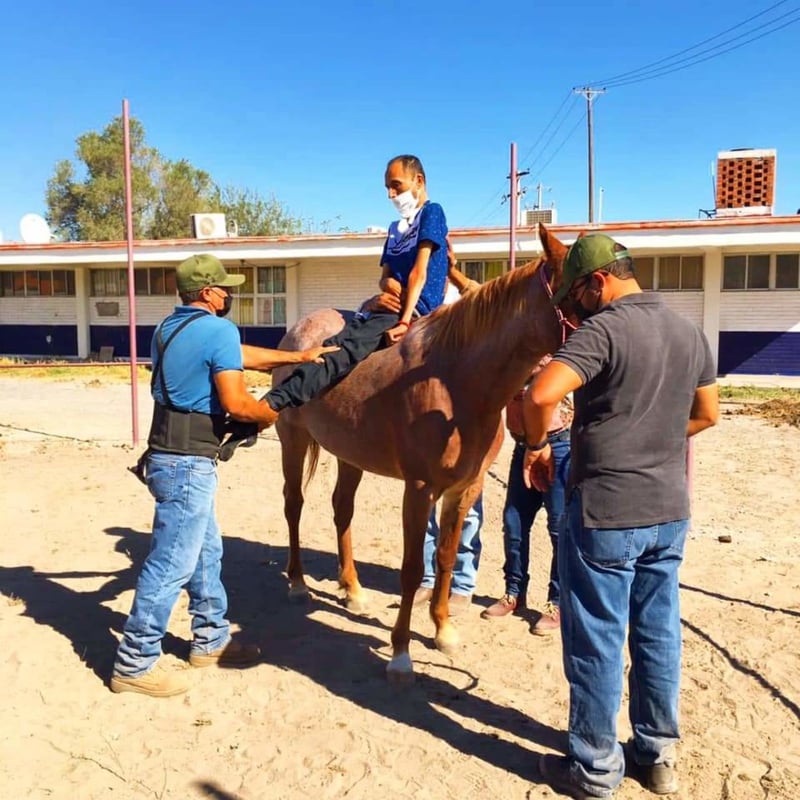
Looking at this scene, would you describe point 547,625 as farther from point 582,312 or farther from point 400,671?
point 582,312

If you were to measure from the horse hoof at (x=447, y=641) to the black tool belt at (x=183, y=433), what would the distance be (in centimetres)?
161

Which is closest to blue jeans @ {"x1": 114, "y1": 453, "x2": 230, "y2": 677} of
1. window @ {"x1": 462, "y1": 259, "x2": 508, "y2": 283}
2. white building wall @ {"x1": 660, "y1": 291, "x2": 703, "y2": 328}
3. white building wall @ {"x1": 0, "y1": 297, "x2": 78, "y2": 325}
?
window @ {"x1": 462, "y1": 259, "x2": 508, "y2": 283}

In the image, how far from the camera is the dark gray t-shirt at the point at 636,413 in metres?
2.30

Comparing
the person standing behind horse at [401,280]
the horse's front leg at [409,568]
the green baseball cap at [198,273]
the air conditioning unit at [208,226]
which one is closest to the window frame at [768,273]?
the air conditioning unit at [208,226]

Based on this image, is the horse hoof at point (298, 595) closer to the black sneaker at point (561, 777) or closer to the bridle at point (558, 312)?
the black sneaker at point (561, 777)

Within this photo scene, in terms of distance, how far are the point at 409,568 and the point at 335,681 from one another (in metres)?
0.66

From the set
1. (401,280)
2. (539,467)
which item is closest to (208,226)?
(401,280)

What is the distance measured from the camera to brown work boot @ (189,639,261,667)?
142 inches

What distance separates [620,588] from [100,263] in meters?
23.5

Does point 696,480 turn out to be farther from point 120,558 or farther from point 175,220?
point 175,220

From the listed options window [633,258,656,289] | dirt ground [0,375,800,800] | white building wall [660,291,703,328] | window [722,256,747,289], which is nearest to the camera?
dirt ground [0,375,800,800]

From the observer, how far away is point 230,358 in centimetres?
321

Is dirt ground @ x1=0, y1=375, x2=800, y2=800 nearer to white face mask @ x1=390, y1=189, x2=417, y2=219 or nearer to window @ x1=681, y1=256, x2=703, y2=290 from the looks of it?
white face mask @ x1=390, y1=189, x2=417, y2=219

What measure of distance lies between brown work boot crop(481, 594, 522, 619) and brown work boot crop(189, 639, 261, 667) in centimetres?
140
